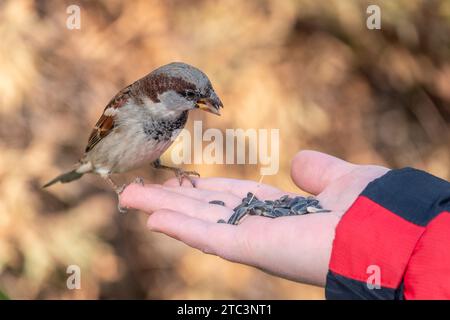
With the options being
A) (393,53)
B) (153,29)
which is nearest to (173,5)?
(153,29)

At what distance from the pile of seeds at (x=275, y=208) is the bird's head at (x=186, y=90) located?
1.05 ft

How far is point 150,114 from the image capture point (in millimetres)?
2438

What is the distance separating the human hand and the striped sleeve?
3.3 inches

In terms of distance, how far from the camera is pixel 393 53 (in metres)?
3.79

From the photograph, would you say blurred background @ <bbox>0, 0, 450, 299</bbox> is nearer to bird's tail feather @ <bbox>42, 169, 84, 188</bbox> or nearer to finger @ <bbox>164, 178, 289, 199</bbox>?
bird's tail feather @ <bbox>42, 169, 84, 188</bbox>

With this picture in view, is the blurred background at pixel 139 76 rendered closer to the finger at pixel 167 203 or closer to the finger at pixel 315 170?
the finger at pixel 167 203

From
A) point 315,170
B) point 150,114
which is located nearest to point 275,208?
point 315,170

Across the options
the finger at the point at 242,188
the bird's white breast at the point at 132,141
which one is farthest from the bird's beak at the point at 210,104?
the finger at the point at 242,188

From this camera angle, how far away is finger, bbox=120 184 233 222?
2.18 metres

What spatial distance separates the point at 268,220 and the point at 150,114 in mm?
627

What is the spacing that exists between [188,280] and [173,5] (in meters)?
1.23

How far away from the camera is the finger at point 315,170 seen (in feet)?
7.55

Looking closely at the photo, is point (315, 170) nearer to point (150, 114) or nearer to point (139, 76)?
point (150, 114)

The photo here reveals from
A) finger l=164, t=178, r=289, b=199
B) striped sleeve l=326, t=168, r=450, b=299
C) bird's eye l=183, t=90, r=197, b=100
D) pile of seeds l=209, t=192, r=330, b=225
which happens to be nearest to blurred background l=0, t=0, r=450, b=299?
finger l=164, t=178, r=289, b=199
